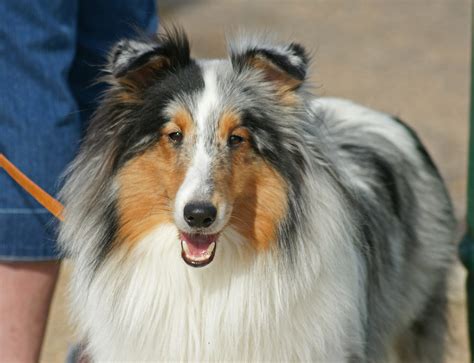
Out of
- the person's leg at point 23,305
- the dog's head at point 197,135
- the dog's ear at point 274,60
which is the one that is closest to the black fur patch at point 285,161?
the dog's head at point 197,135

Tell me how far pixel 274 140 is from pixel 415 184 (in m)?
1.19

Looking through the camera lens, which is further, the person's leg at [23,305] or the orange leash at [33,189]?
the person's leg at [23,305]

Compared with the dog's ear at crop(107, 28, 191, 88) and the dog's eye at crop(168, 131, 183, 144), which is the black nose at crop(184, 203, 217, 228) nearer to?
the dog's eye at crop(168, 131, 183, 144)

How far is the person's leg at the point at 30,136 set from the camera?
3275 mm

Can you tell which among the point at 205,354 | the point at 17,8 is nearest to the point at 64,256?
the point at 205,354

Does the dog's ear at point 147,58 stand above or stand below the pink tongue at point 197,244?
above

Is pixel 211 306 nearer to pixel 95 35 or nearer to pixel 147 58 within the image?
pixel 147 58

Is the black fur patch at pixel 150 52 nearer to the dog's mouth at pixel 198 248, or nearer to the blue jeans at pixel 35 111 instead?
the blue jeans at pixel 35 111

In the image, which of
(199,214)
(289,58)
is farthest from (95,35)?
(199,214)

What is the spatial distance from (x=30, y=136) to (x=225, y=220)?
2.70ft

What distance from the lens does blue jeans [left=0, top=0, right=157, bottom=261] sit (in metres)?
3.27

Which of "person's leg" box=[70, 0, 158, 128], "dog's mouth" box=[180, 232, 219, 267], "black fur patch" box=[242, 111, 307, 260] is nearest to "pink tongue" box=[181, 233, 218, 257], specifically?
"dog's mouth" box=[180, 232, 219, 267]

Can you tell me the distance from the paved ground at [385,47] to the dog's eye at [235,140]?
2803 millimetres

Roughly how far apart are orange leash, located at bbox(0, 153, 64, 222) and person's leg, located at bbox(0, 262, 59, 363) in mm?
215
